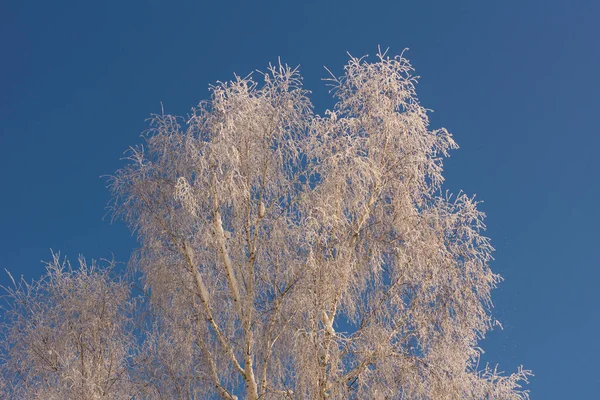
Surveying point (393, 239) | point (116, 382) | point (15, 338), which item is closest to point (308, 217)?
point (393, 239)

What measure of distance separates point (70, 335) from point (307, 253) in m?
4.01

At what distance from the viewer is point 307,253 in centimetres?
853

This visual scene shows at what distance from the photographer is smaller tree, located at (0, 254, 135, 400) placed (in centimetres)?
A: 1009

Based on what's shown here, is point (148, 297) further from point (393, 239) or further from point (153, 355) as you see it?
point (393, 239)

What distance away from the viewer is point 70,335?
10.3 meters

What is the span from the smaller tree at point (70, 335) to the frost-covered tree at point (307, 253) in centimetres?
70

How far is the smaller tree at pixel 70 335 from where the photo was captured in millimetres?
10086

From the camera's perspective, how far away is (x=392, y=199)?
29.6 ft

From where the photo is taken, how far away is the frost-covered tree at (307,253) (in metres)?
8.15

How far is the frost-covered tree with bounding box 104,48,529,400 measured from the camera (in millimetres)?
8148

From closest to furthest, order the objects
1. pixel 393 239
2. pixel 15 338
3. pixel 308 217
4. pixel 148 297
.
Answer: pixel 308 217 → pixel 393 239 → pixel 148 297 → pixel 15 338

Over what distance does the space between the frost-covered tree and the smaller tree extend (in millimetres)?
705

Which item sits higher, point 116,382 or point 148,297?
point 148,297

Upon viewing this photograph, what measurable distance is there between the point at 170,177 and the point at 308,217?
212 cm
